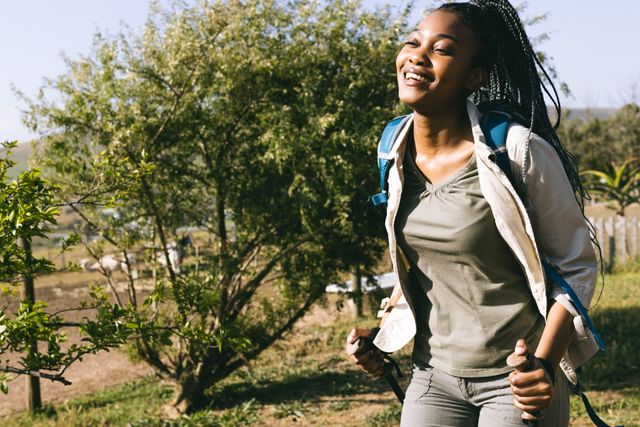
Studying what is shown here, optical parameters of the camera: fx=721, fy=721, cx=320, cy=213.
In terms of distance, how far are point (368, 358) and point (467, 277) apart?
1.66 ft

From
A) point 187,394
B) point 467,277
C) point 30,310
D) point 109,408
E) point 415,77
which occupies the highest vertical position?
point 415,77

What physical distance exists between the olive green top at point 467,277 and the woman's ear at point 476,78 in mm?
256

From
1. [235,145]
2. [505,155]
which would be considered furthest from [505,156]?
[235,145]

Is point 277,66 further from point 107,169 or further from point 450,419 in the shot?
point 450,419

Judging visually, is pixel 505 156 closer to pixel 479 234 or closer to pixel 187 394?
pixel 479 234

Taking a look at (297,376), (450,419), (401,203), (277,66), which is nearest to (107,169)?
(401,203)

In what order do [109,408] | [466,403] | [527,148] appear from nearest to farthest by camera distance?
[527,148], [466,403], [109,408]

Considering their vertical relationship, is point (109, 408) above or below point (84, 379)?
above

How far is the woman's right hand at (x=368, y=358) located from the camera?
7.85 ft

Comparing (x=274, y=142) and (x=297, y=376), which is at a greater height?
(x=274, y=142)

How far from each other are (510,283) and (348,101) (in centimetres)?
458

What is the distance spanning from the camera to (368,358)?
241 centimetres

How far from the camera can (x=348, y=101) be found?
6477mm

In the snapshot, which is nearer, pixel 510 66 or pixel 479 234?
pixel 479 234
